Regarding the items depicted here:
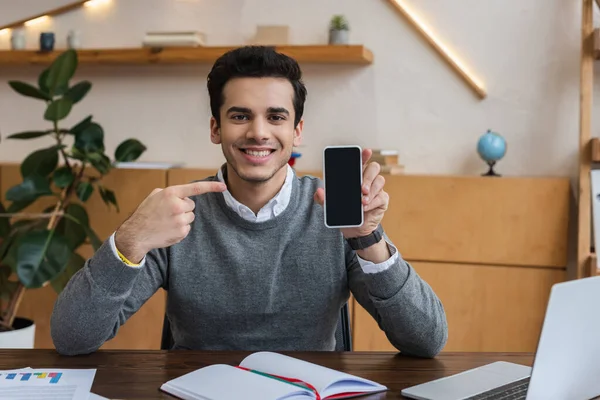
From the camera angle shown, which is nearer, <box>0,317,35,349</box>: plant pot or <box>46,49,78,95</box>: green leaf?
<box>0,317,35,349</box>: plant pot

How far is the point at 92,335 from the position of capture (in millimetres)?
1553

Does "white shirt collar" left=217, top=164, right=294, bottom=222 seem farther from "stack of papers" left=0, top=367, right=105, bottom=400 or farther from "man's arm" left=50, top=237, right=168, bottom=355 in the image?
"stack of papers" left=0, top=367, right=105, bottom=400

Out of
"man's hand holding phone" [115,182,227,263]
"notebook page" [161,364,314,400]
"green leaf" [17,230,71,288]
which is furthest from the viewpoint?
"green leaf" [17,230,71,288]

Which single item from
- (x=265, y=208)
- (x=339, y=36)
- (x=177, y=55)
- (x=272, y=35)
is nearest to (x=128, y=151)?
(x=177, y=55)

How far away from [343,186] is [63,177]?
6.58 feet

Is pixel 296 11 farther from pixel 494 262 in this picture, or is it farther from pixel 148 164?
pixel 494 262

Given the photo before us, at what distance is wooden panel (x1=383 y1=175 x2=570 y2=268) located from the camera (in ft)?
10.1

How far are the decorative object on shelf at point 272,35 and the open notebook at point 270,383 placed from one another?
2372 mm

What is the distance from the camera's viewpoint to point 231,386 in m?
1.25

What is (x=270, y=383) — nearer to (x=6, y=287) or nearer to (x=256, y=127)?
(x=256, y=127)

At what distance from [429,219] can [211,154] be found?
3.90 feet

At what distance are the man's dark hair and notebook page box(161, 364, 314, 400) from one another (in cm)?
74

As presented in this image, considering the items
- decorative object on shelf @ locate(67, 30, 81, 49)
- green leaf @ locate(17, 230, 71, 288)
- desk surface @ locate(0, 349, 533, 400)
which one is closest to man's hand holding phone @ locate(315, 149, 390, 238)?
desk surface @ locate(0, 349, 533, 400)

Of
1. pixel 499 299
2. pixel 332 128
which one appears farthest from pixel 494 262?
pixel 332 128
